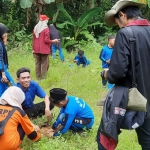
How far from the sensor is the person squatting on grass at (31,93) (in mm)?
4570

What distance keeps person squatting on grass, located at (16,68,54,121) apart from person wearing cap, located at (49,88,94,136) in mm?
324

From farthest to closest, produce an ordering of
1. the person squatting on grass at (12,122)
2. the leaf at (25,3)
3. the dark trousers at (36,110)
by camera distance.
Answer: the leaf at (25,3) < the dark trousers at (36,110) < the person squatting on grass at (12,122)

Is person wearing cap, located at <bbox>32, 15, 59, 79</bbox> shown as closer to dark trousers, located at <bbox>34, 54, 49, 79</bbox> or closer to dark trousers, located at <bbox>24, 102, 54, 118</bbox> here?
dark trousers, located at <bbox>34, 54, 49, 79</bbox>

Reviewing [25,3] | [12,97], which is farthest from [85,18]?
[12,97]

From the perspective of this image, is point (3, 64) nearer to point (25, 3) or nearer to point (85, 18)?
point (25, 3)

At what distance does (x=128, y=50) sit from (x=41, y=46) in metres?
5.16

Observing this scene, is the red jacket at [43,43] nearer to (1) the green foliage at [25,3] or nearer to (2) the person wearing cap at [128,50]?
(1) the green foliage at [25,3]

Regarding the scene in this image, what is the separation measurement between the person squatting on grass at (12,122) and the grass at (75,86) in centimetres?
33

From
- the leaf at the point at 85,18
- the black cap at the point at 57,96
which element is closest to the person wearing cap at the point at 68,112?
the black cap at the point at 57,96

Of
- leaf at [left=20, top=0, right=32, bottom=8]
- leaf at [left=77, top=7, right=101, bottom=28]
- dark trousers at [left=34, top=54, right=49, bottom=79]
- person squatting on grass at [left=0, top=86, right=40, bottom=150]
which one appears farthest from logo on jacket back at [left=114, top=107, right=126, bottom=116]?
leaf at [left=77, top=7, right=101, bottom=28]

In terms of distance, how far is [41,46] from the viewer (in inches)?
301

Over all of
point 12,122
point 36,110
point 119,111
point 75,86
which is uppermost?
point 119,111

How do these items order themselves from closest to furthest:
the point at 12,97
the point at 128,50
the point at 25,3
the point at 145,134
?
the point at 128,50 → the point at 145,134 → the point at 12,97 → the point at 25,3

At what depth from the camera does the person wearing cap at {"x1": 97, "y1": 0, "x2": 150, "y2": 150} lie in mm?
2662
